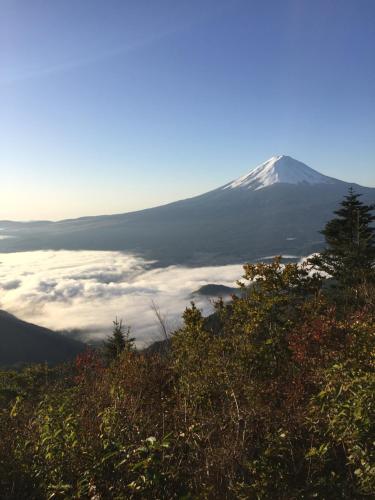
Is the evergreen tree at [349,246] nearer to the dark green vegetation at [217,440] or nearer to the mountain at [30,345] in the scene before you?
the dark green vegetation at [217,440]

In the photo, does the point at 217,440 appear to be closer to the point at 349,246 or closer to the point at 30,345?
the point at 349,246

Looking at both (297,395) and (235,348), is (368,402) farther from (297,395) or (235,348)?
(235,348)

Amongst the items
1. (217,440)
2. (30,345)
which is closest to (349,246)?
(217,440)

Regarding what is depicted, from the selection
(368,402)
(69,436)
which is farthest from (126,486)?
(368,402)

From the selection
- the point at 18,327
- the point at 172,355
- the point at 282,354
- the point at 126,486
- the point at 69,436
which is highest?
the point at 69,436

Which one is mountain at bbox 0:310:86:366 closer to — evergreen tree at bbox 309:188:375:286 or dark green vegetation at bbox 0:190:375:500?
evergreen tree at bbox 309:188:375:286

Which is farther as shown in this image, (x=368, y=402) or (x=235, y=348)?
(x=235, y=348)

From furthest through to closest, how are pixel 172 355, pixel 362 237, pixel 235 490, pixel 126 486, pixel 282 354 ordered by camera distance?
pixel 362 237, pixel 172 355, pixel 282 354, pixel 235 490, pixel 126 486

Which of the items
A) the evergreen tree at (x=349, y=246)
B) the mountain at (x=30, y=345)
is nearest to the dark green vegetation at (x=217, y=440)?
the evergreen tree at (x=349, y=246)
